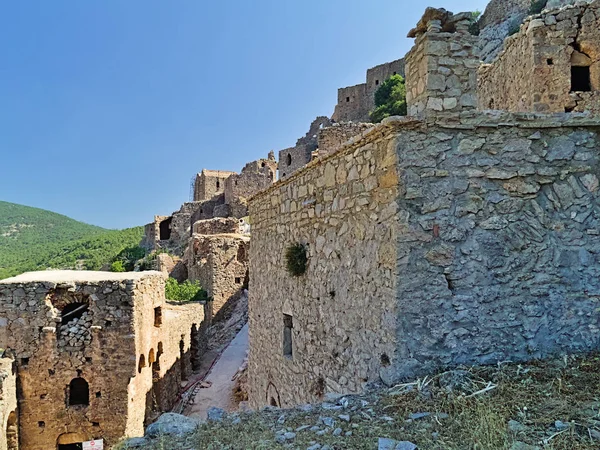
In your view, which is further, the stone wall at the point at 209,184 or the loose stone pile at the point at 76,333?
the stone wall at the point at 209,184

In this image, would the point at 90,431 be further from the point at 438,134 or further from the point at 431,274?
the point at 438,134

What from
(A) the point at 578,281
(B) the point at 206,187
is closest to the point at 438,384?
(A) the point at 578,281

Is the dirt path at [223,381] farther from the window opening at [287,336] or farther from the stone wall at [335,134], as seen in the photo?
the stone wall at [335,134]

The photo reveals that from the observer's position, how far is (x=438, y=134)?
4.30 meters

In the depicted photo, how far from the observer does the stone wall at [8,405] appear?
923 cm

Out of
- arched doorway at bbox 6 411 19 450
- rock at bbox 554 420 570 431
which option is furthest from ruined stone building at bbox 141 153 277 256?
rock at bbox 554 420 570 431

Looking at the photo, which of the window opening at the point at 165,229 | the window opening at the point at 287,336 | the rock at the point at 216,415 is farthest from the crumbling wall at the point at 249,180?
the rock at the point at 216,415

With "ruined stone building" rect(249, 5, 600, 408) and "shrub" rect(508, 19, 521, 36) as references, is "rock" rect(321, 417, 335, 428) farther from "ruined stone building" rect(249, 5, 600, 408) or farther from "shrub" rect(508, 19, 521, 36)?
"shrub" rect(508, 19, 521, 36)

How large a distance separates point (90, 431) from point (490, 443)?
1042 cm

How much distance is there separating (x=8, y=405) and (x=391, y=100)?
2795 cm

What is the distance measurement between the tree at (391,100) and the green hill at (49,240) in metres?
28.3

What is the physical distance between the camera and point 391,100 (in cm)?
3067

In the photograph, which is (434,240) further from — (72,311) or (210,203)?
(210,203)

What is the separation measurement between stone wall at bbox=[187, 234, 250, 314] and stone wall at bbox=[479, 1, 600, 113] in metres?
14.2
